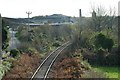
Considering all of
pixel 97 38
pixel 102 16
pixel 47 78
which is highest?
pixel 102 16

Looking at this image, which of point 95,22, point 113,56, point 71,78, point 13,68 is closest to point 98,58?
point 113,56

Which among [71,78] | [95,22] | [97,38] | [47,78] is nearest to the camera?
[71,78]

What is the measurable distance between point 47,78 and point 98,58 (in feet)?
48.4

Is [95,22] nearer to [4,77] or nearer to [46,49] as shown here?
[46,49]

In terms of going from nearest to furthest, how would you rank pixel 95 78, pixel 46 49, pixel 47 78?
pixel 95 78 < pixel 47 78 < pixel 46 49

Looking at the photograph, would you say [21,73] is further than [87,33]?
No

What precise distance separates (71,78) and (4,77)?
4.77 m

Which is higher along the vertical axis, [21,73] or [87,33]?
[87,33]

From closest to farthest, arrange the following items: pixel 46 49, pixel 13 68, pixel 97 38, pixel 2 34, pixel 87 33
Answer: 1. pixel 13 68
2. pixel 2 34
3. pixel 97 38
4. pixel 87 33
5. pixel 46 49

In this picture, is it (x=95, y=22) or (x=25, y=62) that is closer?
(x=25, y=62)

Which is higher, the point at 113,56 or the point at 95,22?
the point at 95,22

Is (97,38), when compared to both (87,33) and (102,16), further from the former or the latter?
(102,16)

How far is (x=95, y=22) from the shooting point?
184ft

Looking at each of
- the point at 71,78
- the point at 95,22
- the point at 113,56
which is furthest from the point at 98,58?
the point at 95,22
